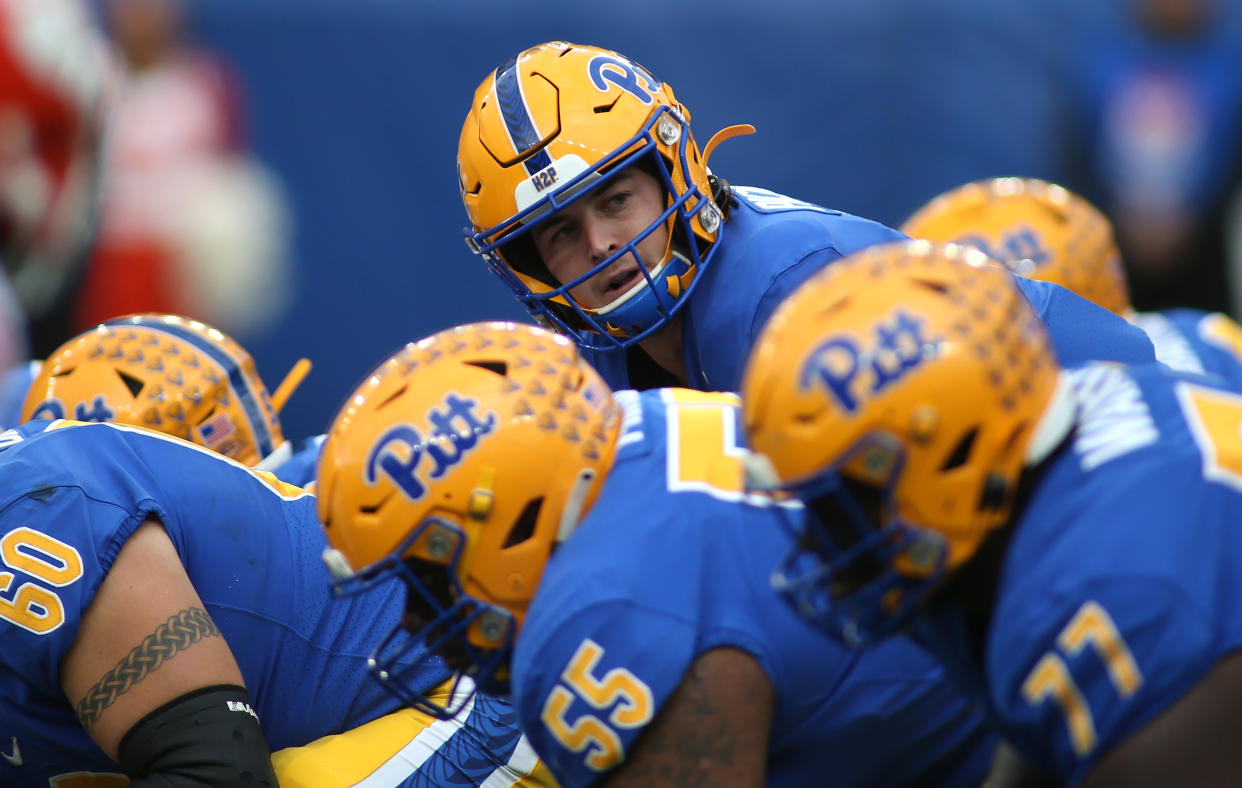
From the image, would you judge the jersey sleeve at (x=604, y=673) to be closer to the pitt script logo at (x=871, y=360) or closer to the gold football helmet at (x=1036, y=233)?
the pitt script logo at (x=871, y=360)

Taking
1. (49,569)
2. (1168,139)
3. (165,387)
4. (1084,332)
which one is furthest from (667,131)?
(1168,139)

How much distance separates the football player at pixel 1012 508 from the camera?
1.68m

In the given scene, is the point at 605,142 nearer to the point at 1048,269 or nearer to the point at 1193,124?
the point at 1048,269

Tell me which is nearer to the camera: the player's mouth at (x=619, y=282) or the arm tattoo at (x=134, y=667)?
the arm tattoo at (x=134, y=667)

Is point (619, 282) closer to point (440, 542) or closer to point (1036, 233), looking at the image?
point (440, 542)

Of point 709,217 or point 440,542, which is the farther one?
point 709,217

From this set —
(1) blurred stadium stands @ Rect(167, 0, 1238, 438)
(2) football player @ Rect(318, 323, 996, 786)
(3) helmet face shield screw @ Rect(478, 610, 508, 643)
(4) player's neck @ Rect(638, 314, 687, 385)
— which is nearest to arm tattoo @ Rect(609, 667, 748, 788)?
(2) football player @ Rect(318, 323, 996, 786)

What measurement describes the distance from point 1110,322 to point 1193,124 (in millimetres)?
3137

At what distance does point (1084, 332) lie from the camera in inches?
119

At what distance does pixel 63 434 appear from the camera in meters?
2.68

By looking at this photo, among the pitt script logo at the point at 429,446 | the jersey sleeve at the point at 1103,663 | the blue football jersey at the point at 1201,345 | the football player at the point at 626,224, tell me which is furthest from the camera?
the football player at the point at 626,224

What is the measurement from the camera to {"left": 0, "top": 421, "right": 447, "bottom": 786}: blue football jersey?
2.47 m

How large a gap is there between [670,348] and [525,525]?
129cm

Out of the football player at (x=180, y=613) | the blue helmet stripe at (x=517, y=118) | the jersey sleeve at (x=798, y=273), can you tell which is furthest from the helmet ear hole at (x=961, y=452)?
the blue helmet stripe at (x=517, y=118)
